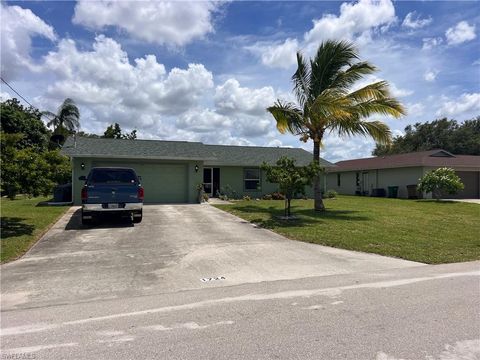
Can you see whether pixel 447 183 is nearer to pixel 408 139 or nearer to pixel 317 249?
pixel 317 249

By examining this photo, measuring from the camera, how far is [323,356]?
4066 mm

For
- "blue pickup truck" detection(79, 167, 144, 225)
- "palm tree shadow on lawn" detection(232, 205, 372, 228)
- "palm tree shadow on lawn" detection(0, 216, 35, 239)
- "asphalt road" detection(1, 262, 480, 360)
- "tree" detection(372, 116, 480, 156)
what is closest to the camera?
"asphalt road" detection(1, 262, 480, 360)

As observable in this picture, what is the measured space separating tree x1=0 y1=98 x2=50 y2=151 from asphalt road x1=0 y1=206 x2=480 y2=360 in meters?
28.6

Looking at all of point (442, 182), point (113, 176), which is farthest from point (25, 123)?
point (442, 182)

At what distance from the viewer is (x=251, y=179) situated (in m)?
27.0

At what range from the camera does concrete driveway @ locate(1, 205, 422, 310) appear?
714cm

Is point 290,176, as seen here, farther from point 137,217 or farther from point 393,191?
point 393,191

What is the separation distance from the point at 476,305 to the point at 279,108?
13.5m

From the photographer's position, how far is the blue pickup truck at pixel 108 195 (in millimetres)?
13477

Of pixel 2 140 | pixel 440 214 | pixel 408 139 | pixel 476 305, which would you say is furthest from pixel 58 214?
pixel 408 139

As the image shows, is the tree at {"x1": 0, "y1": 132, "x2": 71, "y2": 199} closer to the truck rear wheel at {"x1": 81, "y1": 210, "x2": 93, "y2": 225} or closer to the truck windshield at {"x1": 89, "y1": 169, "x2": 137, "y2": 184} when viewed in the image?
the truck rear wheel at {"x1": 81, "y1": 210, "x2": 93, "y2": 225}

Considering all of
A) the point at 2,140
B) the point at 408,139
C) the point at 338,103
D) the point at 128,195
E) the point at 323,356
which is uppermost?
the point at 408,139

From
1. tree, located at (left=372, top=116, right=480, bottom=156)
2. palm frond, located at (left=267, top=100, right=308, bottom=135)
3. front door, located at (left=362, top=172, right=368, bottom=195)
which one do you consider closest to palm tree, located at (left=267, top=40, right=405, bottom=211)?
palm frond, located at (left=267, top=100, right=308, bottom=135)

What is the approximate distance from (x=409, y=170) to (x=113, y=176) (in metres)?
23.8
